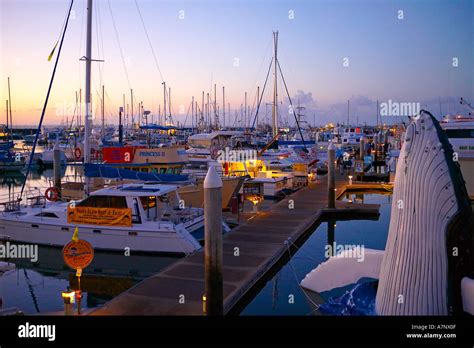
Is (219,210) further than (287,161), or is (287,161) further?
(287,161)

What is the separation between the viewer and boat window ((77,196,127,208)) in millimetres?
16500

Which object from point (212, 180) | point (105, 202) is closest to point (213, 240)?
point (212, 180)

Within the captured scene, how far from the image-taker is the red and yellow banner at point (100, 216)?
16344 millimetres

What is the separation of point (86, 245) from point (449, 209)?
639 cm

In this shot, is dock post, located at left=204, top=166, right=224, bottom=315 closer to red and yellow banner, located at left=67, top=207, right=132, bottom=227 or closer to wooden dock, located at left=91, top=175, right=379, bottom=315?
wooden dock, located at left=91, top=175, right=379, bottom=315

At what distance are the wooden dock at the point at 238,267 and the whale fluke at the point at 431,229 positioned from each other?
4611 millimetres

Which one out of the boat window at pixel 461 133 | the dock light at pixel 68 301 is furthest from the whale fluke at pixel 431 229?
the boat window at pixel 461 133

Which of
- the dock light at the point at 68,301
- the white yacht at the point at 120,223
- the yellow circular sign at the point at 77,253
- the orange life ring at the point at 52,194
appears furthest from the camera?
the orange life ring at the point at 52,194

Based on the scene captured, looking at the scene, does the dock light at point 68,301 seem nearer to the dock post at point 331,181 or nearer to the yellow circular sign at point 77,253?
the yellow circular sign at point 77,253

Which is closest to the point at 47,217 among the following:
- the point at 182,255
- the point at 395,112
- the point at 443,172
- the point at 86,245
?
the point at 182,255

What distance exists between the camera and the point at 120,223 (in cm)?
1644

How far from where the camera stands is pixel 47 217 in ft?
57.5

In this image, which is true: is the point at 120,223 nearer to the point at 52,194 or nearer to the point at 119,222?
the point at 119,222
